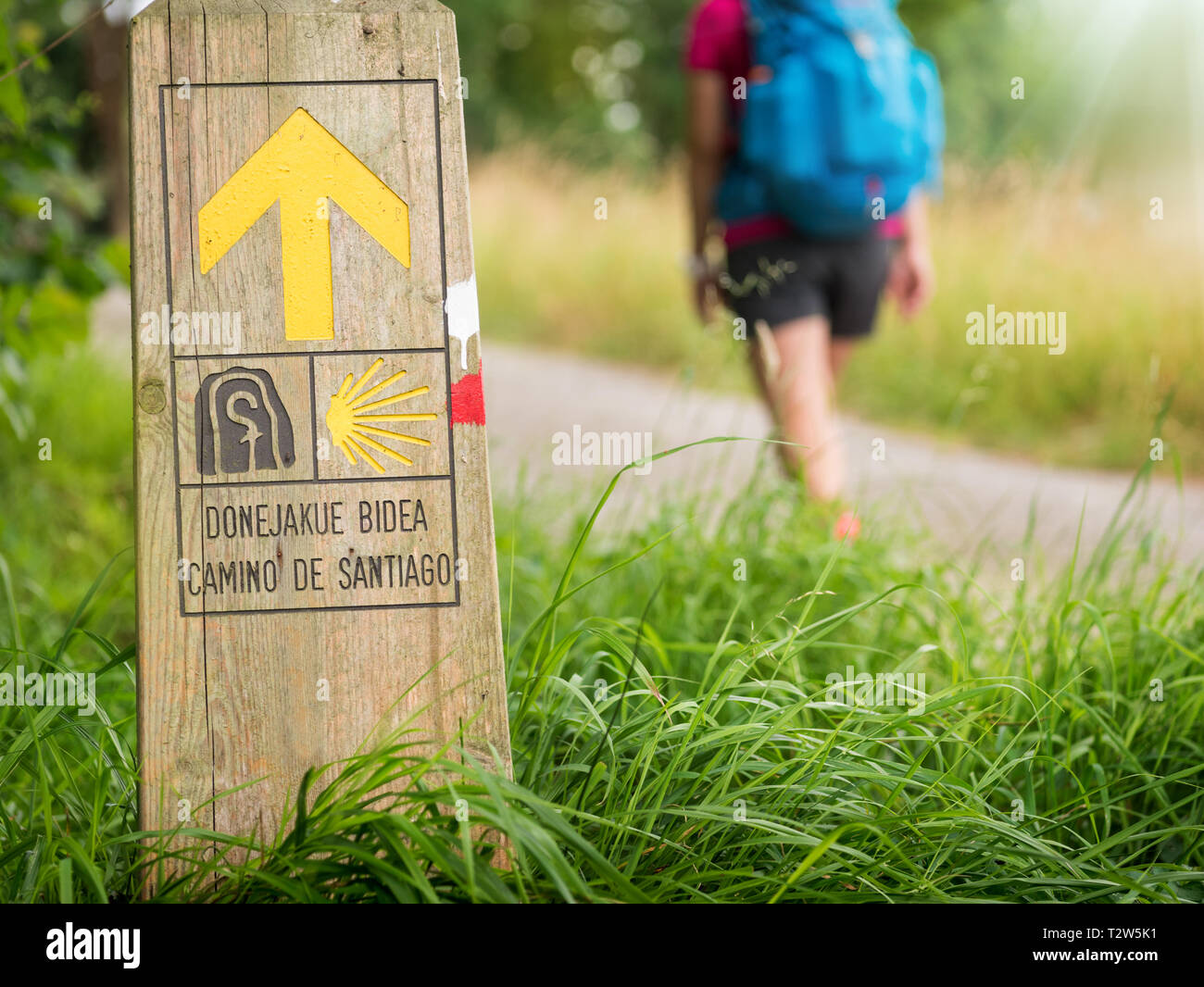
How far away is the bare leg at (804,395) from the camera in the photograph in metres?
2.88

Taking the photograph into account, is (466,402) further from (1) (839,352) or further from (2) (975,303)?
(2) (975,303)

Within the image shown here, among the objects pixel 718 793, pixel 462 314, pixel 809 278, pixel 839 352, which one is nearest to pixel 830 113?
pixel 809 278

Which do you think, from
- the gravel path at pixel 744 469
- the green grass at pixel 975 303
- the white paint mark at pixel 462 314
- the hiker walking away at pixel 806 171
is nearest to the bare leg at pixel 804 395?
the hiker walking away at pixel 806 171

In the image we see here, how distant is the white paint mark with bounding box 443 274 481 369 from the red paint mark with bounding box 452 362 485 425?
2cm

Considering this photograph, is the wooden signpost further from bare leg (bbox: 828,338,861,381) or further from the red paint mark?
bare leg (bbox: 828,338,861,381)

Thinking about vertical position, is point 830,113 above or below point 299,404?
above

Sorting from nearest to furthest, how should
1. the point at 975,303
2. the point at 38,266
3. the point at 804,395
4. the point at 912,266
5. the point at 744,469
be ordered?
1. the point at 38,266
2. the point at 804,395
3. the point at 912,266
4. the point at 744,469
5. the point at 975,303

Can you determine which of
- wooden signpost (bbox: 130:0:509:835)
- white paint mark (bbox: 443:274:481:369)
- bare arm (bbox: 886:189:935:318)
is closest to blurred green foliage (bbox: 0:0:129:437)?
wooden signpost (bbox: 130:0:509:835)

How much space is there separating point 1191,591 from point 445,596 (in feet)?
5.12

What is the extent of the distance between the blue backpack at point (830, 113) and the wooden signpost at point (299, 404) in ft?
4.72

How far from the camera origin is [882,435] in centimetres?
568

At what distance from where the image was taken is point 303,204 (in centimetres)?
149

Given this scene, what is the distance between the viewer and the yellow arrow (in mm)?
1480

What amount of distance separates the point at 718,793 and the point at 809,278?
177cm
